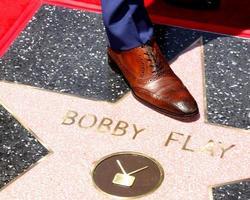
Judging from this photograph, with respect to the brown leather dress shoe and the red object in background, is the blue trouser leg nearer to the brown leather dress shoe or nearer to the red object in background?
the brown leather dress shoe

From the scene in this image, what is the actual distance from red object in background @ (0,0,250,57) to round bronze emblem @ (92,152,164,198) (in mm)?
736

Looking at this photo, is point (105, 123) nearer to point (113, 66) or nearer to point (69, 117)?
point (69, 117)

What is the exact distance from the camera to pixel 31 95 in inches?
72.3

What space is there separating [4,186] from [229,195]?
1.95 ft

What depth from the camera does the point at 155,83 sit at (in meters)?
1.79

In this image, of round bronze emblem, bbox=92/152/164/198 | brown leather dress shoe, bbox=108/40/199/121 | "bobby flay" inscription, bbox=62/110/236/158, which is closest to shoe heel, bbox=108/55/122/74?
brown leather dress shoe, bbox=108/40/199/121

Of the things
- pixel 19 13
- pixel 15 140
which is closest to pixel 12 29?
pixel 19 13

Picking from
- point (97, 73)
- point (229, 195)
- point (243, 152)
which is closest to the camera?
point (229, 195)

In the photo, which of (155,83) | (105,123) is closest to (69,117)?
(105,123)

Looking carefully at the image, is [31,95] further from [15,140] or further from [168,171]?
[168,171]

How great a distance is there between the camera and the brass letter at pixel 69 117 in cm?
172

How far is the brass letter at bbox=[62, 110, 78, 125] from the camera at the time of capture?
172cm

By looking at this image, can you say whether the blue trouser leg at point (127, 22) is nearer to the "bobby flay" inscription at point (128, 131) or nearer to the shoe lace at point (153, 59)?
the shoe lace at point (153, 59)

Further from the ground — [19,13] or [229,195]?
[19,13]
